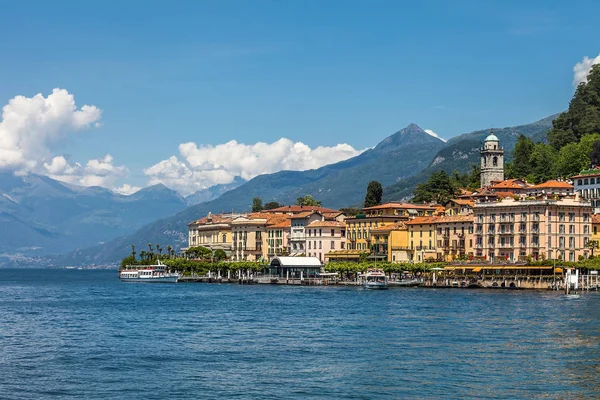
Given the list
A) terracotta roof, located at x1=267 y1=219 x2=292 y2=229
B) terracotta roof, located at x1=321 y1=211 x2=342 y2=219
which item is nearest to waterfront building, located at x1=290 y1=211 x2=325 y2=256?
terracotta roof, located at x1=321 y1=211 x2=342 y2=219

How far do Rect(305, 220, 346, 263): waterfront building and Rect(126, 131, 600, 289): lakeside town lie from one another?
17cm

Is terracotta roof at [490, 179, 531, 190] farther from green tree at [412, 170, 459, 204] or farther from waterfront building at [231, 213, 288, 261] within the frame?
waterfront building at [231, 213, 288, 261]

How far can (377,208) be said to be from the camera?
167875 millimetres

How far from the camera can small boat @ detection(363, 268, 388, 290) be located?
136875 mm

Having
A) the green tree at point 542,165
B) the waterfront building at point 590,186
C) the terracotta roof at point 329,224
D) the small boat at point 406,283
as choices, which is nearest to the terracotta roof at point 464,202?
the small boat at point 406,283

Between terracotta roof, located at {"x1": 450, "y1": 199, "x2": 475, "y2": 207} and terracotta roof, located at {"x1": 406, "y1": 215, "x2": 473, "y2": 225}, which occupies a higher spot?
terracotta roof, located at {"x1": 450, "y1": 199, "x2": 475, "y2": 207}

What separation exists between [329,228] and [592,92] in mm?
54478

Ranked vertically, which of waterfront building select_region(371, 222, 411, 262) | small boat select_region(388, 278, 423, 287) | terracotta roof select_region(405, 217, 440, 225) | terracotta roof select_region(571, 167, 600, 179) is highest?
terracotta roof select_region(571, 167, 600, 179)

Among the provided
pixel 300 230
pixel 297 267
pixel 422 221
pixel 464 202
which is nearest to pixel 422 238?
pixel 422 221

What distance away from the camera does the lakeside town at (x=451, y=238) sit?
13238cm

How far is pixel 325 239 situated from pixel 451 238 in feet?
104

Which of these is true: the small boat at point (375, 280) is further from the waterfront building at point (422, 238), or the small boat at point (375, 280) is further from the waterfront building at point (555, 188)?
the waterfront building at point (555, 188)

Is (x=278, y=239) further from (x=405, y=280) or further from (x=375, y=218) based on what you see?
(x=405, y=280)

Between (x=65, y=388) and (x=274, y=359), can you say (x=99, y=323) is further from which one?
(x=65, y=388)
